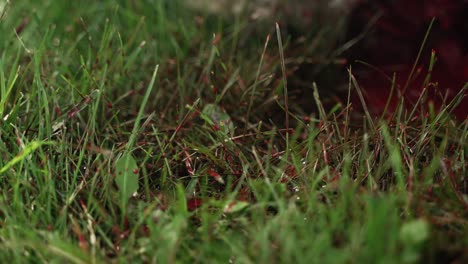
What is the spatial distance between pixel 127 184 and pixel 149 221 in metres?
0.18

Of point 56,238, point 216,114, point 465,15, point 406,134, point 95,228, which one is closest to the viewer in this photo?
point 56,238

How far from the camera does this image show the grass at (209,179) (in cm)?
107

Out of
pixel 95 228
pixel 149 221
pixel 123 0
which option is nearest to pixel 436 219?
pixel 149 221

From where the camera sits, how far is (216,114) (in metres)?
1.68

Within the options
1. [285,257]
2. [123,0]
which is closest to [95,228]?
[285,257]

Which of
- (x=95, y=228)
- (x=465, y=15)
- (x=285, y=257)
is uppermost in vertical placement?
(x=465, y=15)

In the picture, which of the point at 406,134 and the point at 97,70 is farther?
the point at 97,70

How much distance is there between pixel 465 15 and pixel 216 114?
0.74 metres

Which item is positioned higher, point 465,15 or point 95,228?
point 465,15

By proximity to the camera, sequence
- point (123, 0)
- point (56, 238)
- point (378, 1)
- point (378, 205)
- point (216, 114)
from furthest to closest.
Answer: point (123, 0) < point (378, 1) < point (216, 114) < point (56, 238) < point (378, 205)

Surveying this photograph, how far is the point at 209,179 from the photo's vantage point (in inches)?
57.0

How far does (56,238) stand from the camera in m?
1.11

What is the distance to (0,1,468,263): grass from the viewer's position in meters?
1.07

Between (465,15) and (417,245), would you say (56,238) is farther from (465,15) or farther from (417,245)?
(465,15)
